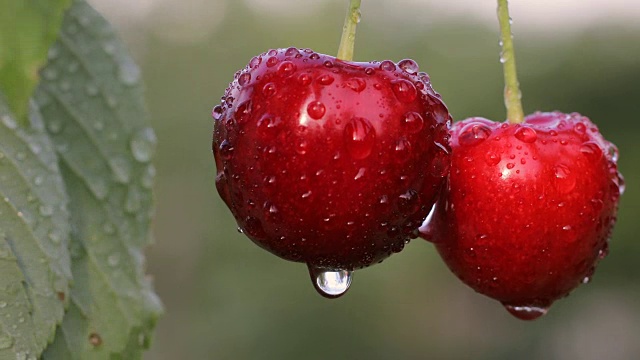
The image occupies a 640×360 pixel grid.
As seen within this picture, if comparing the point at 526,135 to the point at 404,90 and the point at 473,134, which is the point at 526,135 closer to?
the point at 473,134

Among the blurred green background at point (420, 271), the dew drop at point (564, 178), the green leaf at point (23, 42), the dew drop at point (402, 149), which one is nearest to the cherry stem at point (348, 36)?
the dew drop at point (402, 149)

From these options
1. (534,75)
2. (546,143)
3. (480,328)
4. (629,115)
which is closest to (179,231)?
(480,328)

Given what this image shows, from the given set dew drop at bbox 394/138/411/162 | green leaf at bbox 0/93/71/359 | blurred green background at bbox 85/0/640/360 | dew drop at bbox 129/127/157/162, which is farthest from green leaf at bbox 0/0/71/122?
blurred green background at bbox 85/0/640/360

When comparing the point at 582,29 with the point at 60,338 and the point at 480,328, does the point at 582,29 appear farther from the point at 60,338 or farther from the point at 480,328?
the point at 60,338

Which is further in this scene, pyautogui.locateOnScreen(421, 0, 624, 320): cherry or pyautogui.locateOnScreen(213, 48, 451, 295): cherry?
pyautogui.locateOnScreen(421, 0, 624, 320): cherry

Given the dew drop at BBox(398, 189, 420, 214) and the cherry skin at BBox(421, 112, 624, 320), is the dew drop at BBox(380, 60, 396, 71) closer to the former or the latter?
the dew drop at BBox(398, 189, 420, 214)

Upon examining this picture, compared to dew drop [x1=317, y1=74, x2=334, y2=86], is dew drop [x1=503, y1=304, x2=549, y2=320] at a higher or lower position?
lower
